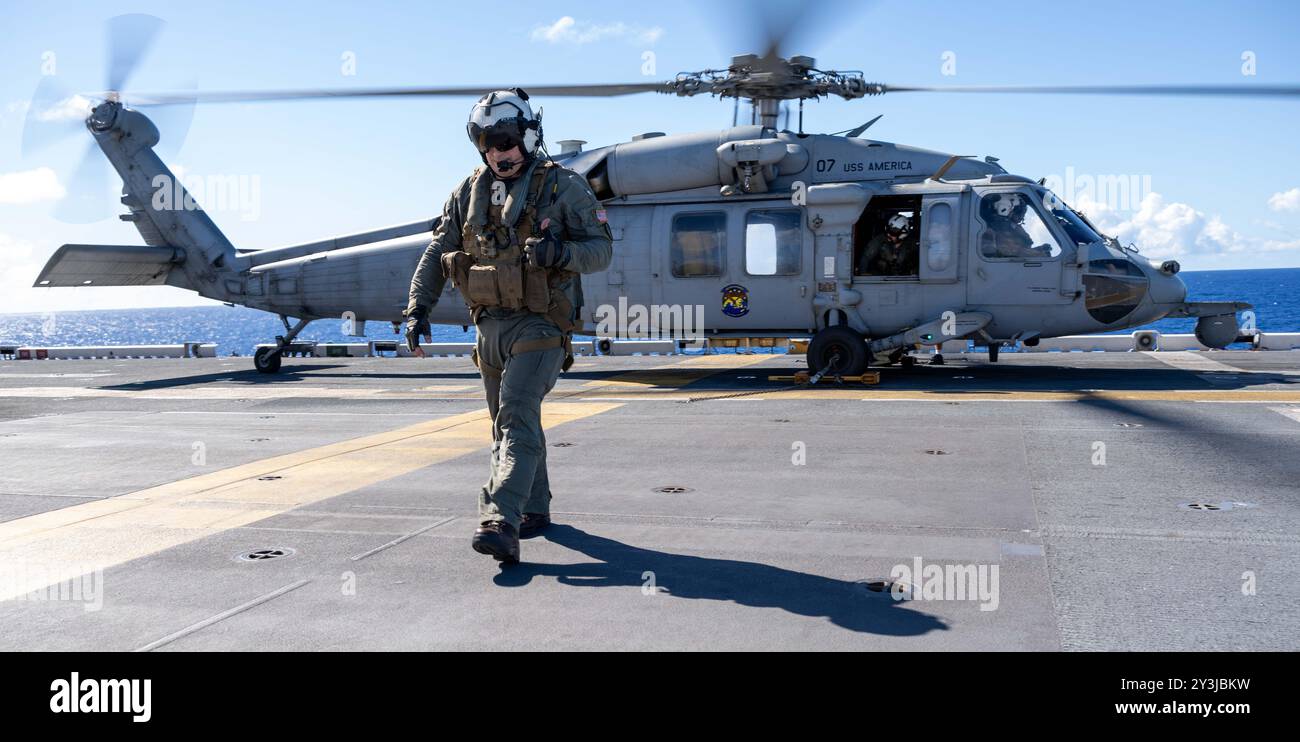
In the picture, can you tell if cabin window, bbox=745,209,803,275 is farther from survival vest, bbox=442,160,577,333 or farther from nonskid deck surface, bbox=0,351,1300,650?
survival vest, bbox=442,160,577,333

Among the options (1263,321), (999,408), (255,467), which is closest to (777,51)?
(999,408)

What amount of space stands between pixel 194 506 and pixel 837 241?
31.4 ft

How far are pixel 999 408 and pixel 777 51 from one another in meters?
5.26

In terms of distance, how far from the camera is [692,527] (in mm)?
5570

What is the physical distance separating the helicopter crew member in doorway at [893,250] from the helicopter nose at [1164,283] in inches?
120

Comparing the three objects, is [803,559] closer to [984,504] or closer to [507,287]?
[984,504]

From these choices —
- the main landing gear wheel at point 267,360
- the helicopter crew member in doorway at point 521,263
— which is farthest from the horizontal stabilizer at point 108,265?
the helicopter crew member in doorway at point 521,263

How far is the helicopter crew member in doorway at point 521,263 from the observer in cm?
518

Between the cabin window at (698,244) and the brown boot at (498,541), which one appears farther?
the cabin window at (698,244)

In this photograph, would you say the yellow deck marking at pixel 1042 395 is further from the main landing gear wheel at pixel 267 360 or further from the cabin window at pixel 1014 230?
the main landing gear wheel at pixel 267 360

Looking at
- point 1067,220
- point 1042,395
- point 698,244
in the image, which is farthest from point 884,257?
point 1042,395

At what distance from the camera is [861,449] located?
8.02 metres

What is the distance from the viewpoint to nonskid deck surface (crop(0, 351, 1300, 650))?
388cm

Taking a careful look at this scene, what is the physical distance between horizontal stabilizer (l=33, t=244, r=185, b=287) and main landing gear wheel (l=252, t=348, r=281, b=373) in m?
3.27
